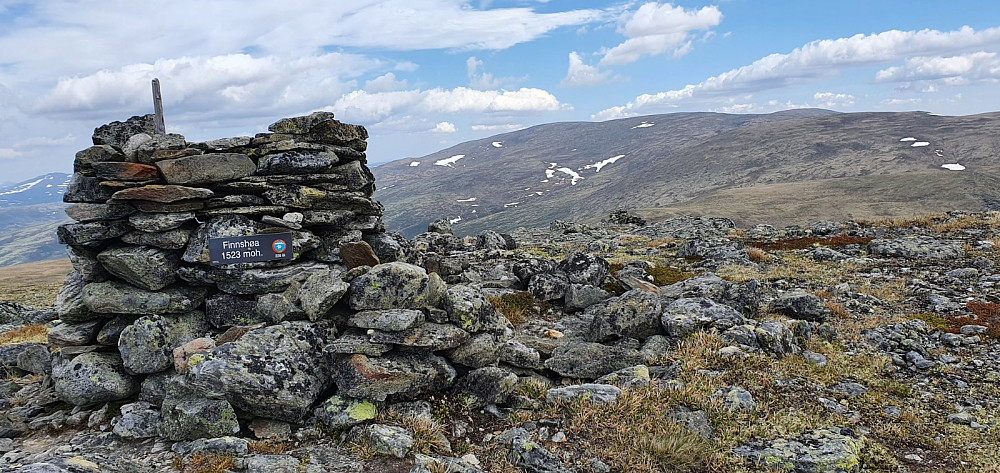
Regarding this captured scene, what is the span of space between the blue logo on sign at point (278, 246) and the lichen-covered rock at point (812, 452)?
11.1 meters

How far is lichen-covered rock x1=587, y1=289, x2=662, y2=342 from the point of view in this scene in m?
15.2

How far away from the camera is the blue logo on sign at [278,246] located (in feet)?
44.5

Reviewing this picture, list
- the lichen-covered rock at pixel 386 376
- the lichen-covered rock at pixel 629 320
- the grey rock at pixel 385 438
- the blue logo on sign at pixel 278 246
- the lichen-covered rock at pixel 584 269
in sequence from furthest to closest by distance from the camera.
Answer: the lichen-covered rock at pixel 584 269
the lichen-covered rock at pixel 629 320
the blue logo on sign at pixel 278 246
the lichen-covered rock at pixel 386 376
the grey rock at pixel 385 438

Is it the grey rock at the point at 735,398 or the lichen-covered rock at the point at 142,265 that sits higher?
the lichen-covered rock at the point at 142,265

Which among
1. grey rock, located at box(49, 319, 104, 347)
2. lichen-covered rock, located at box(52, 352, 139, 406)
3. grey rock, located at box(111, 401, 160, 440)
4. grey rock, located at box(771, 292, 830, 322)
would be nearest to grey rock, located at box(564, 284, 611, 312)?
grey rock, located at box(771, 292, 830, 322)

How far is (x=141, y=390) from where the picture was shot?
1265 centimetres

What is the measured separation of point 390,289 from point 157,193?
625 cm

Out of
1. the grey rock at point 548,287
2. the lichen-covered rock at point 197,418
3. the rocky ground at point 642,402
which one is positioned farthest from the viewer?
the grey rock at point 548,287

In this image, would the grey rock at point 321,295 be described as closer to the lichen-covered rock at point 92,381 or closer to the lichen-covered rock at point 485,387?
the lichen-covered rock at point 485,387

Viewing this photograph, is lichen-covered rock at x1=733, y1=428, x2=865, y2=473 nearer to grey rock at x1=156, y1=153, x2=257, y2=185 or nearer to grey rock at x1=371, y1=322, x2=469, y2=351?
grey rock at x1=371, y1=322, x2=469, y2=351

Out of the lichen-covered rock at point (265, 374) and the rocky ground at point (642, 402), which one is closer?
the rocky ground at point (642, 402)

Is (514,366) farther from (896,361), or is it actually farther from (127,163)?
(127,163)

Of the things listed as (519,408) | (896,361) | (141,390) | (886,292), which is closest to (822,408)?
(896,361)

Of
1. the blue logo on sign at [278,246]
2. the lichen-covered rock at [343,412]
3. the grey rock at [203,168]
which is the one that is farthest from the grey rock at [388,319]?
the grey rock at [203,168]
